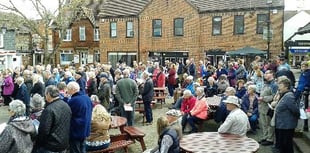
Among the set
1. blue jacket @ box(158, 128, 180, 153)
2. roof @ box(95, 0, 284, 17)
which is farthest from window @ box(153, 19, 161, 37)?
blue jacket @ box(158, 128, 180, 153)

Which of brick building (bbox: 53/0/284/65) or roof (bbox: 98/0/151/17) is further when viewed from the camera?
roof (bbox: 98/0/151/17)

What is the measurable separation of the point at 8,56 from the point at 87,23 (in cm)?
802

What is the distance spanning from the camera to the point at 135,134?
8.77 m

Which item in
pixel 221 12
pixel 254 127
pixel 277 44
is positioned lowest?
pixel 254 127

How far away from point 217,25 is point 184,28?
2570 millimetres

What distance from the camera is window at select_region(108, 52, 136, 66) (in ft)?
110

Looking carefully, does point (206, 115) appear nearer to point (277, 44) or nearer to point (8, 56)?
point (277, 44)

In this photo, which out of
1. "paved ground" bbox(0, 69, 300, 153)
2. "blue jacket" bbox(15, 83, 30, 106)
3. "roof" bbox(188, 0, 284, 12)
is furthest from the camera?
"roof" bbox(188, 0, 284, 12)

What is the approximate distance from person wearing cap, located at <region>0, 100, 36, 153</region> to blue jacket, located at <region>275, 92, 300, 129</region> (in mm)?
4293

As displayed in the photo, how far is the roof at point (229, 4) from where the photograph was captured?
28614mm

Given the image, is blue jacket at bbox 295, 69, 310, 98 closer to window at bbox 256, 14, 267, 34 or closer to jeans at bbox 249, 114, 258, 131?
jeans at bbox 249, 114, 258, 131

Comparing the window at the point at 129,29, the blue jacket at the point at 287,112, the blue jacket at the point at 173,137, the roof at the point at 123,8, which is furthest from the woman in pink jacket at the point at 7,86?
the roof at the point at 123,8

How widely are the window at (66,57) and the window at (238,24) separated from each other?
18.4m

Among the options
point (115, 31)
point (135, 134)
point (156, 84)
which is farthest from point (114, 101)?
point (115, 31)
